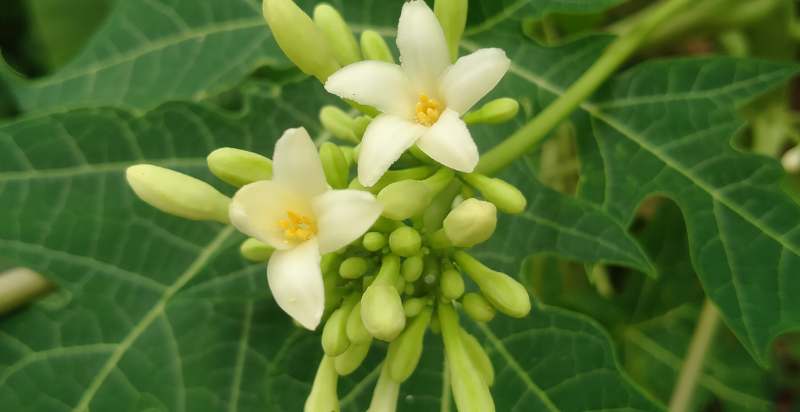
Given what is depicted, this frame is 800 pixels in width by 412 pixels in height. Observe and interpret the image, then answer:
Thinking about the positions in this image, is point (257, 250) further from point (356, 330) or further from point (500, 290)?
point (500, 290)

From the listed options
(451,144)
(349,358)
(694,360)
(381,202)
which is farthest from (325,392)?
(694,360)

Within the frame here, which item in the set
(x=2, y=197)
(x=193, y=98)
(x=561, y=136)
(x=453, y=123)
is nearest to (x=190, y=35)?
(x=193, y=98)

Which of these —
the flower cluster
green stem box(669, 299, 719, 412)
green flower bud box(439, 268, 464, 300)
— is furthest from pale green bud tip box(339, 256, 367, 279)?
green stem box(669, 299, 719, 412)

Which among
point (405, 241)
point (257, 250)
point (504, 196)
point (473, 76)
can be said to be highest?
point (473, 76)

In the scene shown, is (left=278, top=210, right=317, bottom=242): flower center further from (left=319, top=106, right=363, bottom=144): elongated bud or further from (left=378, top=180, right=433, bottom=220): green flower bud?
(left=319, top=106, right=363, bottom=144): elongated bud

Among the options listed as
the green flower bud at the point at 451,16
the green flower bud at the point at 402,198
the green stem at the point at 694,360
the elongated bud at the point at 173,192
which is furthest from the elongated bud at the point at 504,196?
the green stem at the point at 694,360

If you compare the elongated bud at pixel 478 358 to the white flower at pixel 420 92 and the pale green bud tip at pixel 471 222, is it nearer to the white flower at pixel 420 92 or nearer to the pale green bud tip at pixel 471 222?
the pale green bud tip at pixel 471 222
